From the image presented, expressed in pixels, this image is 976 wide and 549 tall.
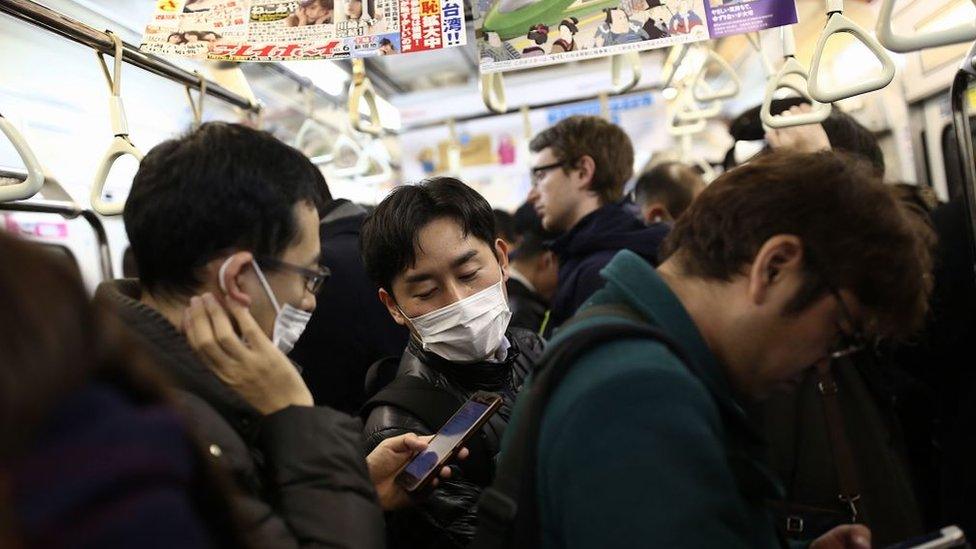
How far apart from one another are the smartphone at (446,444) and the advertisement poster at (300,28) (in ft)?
3.29

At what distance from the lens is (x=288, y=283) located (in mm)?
1444

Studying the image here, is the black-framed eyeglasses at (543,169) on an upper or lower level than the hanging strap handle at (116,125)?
lower

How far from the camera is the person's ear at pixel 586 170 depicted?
330cm

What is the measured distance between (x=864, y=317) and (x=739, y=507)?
0.48 m

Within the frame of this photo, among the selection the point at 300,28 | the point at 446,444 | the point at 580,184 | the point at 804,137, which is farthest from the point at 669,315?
the point at 580,184

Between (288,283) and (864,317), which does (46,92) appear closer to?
(288,283)

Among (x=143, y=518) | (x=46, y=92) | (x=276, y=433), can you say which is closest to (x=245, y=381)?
(x=276, y=433)

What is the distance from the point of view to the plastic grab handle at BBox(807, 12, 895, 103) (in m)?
1.78

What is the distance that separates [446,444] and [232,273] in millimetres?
621

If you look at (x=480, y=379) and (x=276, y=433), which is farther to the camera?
(x=480, y=379)

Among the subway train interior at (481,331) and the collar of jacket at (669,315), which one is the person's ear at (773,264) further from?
the collar of jacket at (669,315)

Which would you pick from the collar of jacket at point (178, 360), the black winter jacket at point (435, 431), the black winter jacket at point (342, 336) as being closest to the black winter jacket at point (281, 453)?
the collar of jacket at point (178, 360)

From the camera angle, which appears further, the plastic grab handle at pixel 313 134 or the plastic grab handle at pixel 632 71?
the plastic grab handle at pixel 313 134

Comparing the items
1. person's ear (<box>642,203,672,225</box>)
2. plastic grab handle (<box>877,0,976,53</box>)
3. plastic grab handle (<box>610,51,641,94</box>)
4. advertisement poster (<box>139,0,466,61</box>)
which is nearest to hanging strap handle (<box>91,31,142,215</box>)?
advertisement poster (<box>139,0,466,61</box>)
